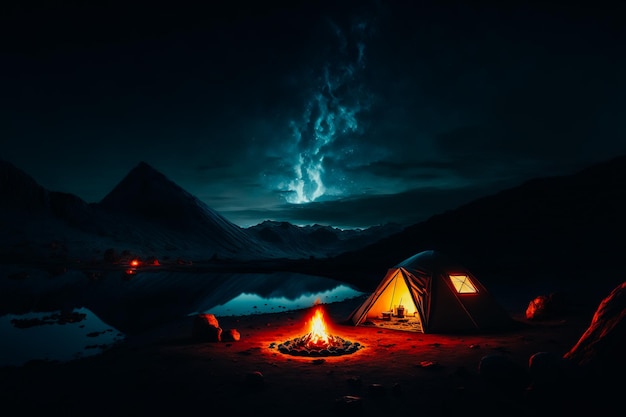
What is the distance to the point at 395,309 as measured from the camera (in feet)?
59.3

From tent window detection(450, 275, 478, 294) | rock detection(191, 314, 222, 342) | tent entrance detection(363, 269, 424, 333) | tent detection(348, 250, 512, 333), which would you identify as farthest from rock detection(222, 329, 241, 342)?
tent window detection(450, 275, 478, 294)

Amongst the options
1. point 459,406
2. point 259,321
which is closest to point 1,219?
point 259,321

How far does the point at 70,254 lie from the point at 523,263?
83369mm

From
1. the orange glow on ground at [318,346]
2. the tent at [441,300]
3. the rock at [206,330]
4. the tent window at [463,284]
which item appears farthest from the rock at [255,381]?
the tent window at [463,284]

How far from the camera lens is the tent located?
14992 mm

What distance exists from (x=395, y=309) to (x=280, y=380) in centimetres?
957

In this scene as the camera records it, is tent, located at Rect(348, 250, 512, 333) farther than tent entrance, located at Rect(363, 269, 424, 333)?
No

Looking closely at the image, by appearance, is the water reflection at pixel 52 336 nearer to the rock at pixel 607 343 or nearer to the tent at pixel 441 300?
the tent at pixel 441 300

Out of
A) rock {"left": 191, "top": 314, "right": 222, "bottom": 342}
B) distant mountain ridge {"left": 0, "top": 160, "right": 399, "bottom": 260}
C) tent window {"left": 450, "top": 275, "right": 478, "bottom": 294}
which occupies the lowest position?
rock {"left": 191, "top": 314, "right": 222, "bottom": 342}

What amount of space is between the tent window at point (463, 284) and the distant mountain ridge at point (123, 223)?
3319 inches

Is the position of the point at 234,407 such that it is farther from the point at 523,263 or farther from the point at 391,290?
the point at 523,263

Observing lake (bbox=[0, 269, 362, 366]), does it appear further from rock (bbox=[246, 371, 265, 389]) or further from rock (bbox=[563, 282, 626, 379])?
rock (bbox=[563, 282, 626, 379])

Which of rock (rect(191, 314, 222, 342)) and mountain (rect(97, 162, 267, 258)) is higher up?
mountain (rect(97, 162, 267, 258))

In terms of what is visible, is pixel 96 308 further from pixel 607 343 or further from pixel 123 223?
pixel 123 223
